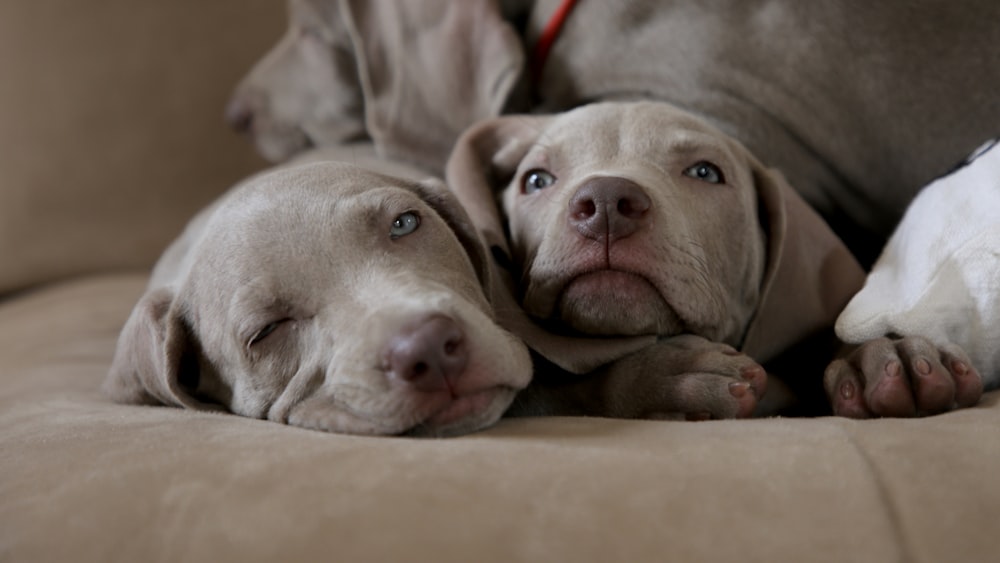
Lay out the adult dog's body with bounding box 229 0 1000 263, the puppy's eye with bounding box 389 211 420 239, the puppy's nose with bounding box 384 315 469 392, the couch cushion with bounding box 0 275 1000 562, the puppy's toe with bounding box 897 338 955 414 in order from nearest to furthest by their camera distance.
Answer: the couch cushion with bounding box 0 275 1000 562, the puppy's nose with bounding box 384 315 469 392, the puppy's toe with bounding box 897 338 955 414, the puppy's eye with bounding box 389 211 420 239, the adult dog's body with bounding box 229 0 1000 263

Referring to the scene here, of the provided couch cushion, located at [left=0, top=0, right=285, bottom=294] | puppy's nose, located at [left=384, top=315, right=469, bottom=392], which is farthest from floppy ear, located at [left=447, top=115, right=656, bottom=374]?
couch cushion, located at [left=0, top=0, right=285, bottom=294]

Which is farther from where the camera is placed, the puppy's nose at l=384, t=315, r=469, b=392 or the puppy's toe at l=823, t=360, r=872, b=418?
the puppy's toe at l=823, t=360, r=872, b=418

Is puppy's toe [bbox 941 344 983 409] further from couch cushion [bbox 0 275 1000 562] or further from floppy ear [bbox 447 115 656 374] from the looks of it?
floppy ear [bbox 447 115 656 374]

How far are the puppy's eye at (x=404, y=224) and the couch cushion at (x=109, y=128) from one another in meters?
2.17

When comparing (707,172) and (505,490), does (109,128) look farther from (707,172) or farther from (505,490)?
(505,490)

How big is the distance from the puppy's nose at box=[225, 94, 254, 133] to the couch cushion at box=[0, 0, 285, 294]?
0.68ft

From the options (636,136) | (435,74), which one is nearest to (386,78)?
(435,74)

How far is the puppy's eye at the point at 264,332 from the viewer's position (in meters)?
2.03

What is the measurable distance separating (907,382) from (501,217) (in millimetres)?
1064

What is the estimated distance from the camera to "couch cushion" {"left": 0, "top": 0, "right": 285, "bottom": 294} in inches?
157

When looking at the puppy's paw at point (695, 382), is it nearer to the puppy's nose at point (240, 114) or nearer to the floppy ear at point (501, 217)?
the floppy ear at point (501, 217)

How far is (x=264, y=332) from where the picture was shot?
2.04m

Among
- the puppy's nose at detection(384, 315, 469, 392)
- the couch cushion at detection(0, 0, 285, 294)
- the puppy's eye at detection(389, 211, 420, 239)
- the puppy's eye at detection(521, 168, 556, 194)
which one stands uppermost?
the puppy's eye at detection(389, 211, 420, 239)

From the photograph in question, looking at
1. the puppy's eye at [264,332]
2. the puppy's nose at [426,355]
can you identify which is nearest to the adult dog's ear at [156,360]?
the puppy's eye at [264,332]
